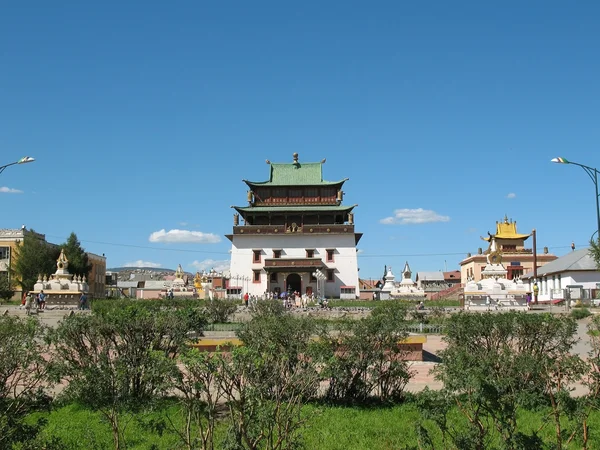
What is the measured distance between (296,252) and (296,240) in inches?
45.6

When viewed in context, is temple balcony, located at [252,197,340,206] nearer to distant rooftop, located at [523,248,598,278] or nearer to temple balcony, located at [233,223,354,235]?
temple balcony, located at [233,223,354,235]

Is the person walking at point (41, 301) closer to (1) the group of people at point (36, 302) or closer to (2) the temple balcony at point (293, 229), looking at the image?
(1) the group of people at point (36, 302)

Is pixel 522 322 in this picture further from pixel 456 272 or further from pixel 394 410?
pixel 456 272

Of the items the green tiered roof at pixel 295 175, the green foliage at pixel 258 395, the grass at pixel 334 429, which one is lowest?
the grass at pixel 334 429

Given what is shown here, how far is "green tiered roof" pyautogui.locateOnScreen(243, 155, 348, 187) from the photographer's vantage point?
62597 mm

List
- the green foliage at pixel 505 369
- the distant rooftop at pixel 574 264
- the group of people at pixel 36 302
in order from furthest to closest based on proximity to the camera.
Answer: the distant rooftop at pixel 574 264 < the group of people at pixel 36 302 < the green foliage at pixel 505 369

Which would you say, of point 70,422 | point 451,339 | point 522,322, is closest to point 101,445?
point 70,422

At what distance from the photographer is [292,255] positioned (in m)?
58.9

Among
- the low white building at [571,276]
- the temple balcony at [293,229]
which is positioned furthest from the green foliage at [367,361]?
the temple balcony at [293,229]

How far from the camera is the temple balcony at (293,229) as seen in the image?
193 feet

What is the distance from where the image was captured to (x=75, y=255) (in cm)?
6269

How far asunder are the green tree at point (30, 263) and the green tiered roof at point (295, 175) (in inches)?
787

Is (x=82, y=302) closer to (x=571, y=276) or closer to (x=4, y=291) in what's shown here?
(x=4, y=291)

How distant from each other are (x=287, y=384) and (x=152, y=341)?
348cm
